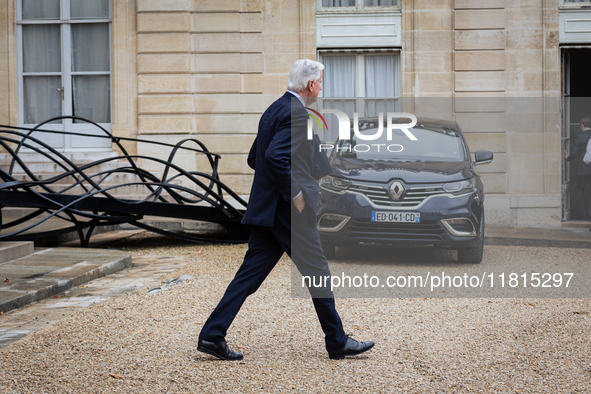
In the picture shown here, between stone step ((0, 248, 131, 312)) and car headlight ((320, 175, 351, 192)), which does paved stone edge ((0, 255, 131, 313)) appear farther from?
car headlight ((320, 175, 351, 192))

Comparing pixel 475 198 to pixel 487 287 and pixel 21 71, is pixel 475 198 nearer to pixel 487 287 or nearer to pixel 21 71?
pixel 487 287

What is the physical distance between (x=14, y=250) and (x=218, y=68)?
20.9 feet

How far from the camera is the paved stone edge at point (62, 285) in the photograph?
502 centimetres

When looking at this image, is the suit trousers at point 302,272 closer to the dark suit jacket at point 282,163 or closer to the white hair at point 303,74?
the dark suit jacket at point 282,163

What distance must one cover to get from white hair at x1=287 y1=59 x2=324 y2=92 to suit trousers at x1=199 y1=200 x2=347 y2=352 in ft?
2.20

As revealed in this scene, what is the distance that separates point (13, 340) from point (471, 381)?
2718 mm

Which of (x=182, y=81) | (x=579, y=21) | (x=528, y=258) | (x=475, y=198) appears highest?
(x=579, y=21)

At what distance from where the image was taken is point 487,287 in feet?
19.9

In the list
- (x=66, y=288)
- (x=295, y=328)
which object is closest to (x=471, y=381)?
(x=295, y=328)

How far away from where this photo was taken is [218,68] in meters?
12.4

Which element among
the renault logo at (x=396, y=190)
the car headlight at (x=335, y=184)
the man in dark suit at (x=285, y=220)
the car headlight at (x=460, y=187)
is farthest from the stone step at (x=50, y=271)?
the car headlight at (x=460, y=187)

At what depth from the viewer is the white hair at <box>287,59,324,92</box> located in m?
3.78

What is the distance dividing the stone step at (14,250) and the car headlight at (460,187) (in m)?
4.48

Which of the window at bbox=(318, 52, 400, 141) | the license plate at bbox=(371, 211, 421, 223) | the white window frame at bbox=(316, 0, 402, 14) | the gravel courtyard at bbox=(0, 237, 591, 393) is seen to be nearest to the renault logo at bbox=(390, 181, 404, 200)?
the license plate at bbox=(371, 211, 421, 223)
